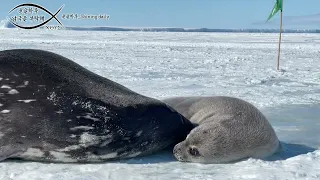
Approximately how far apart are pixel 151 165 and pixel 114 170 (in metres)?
0.26

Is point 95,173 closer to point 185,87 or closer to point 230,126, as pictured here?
point 230,126

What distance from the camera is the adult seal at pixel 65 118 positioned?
2795 mm

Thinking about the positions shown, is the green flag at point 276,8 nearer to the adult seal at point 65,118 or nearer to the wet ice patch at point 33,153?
the adult seal at point 65,118

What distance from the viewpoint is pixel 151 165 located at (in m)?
2.88

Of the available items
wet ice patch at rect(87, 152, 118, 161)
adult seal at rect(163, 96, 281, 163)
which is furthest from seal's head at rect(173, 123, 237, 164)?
wet ice patch at rect(87, 152, 118, 161)

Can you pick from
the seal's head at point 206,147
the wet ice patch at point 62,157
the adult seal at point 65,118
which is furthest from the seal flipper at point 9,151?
the seal's head at point 206,147

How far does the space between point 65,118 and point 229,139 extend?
41.5 inches

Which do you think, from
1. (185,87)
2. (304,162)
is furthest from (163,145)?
(185,87)

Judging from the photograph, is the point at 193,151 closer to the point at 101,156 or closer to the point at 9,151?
the point at 101,156

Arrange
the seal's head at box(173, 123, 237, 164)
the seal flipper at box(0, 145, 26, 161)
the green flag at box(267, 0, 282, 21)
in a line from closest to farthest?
the seal flipper at box(0, 145, 26, 161), the seal's head at box(173, 123, 237, 164), the green flag at box(267, 0, 282, 21)

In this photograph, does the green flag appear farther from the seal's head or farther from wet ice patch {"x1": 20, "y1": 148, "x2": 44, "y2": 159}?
wet ice patch {"x1": 20, "y1": 148, "x2": 44, "y2": 159}

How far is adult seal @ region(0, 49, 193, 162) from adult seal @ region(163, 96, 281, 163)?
0.79ft

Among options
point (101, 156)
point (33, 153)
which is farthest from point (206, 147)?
point (33, 153)

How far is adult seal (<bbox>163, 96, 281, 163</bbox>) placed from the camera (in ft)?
9.69
